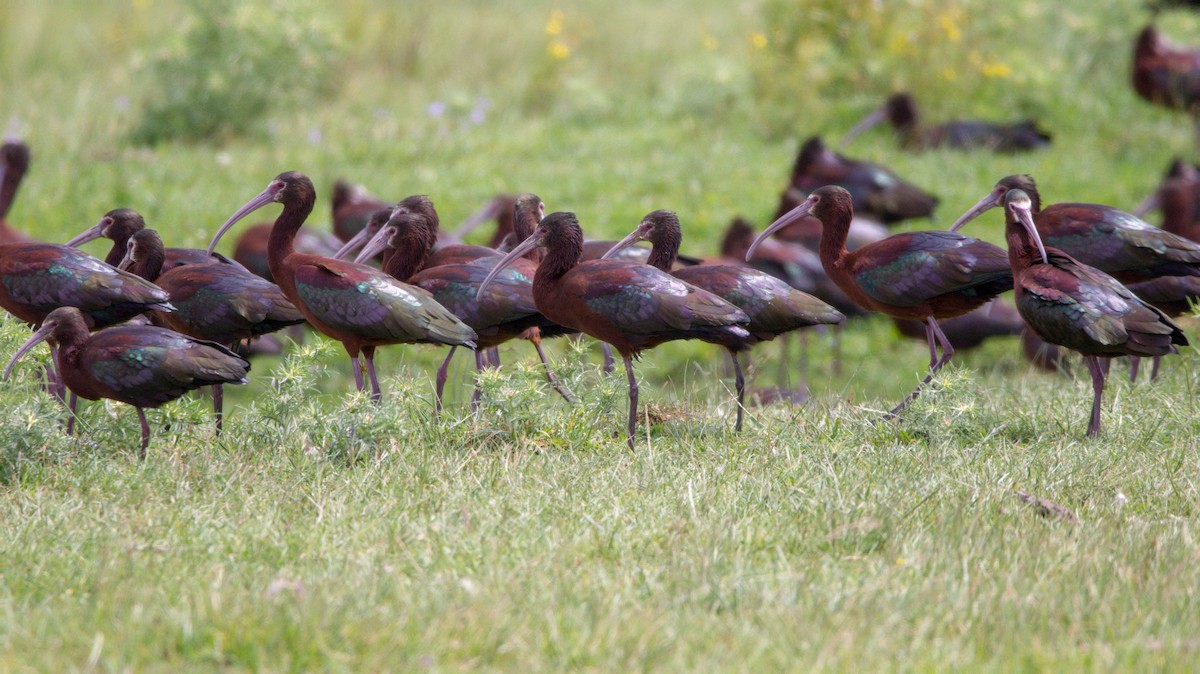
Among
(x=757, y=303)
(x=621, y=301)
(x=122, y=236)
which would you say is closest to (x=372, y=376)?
(x=621, y=301)

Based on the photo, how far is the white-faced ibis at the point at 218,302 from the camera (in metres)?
6.13

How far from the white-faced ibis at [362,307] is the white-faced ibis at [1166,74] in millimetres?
9956

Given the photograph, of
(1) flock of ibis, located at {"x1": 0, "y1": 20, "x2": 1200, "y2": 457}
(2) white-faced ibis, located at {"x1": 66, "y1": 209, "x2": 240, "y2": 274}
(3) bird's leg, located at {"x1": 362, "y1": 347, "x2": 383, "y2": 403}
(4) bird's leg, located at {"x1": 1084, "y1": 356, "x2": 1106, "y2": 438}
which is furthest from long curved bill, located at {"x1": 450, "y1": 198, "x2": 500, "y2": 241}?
(4) bird's leg, located at {"x1": 1084, "y1": 356, "x2": 1106, "y2": 438}

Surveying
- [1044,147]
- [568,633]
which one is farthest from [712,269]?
[1044,147]

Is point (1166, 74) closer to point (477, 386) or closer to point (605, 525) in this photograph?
point (477, 386)

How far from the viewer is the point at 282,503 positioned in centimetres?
485

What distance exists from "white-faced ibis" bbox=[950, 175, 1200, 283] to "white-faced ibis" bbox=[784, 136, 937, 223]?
4268 millimetres

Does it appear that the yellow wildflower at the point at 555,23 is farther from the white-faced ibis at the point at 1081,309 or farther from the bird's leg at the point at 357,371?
the white-faced ibis at the point at 1081,309

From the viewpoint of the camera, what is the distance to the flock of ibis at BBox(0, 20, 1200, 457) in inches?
222

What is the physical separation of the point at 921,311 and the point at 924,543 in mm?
2330

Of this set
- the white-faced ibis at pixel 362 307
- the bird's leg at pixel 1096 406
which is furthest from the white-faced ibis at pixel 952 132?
the white-faced ibis at pixel 362 307

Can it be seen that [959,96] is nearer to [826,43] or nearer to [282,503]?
[826,43]

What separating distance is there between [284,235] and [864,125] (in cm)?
898

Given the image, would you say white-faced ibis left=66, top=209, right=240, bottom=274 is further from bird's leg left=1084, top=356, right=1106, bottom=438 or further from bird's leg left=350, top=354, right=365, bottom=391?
bird's leg left=1084, top=356, right=1106, bottom=438
